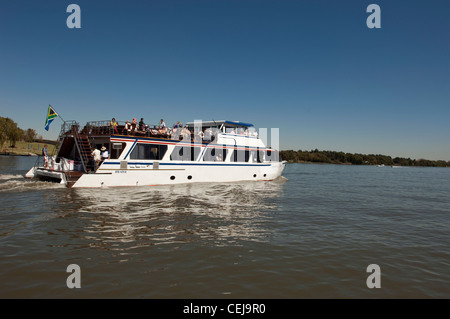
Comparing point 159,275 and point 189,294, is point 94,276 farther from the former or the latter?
point 189,294

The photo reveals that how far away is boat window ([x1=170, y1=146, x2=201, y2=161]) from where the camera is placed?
20.5m

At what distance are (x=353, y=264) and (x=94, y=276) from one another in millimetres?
6080

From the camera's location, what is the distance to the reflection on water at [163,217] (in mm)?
7809

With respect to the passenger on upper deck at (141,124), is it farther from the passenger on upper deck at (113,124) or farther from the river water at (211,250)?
the river water at (211,250)

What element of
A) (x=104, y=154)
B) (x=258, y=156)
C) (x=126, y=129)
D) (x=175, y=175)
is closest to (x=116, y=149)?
(x=104, y=154)

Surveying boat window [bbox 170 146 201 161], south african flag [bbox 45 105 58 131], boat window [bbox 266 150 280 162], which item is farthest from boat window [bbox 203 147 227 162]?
south african flag [bbox 45 105 58 131]

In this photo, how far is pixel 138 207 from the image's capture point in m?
12.0

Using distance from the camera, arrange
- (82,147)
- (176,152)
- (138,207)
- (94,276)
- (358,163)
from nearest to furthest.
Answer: (94,276)
(138,207)
(82,147)
(176,152)
(358,163)

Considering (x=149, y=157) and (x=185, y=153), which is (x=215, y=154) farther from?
(x=149, y=157)

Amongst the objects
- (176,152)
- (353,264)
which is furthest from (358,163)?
(353,264)

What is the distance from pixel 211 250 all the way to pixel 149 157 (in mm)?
13506

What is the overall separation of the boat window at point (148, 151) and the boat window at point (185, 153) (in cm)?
92

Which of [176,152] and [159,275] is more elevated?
[176,152]
